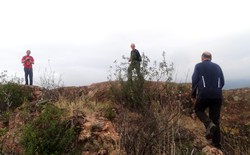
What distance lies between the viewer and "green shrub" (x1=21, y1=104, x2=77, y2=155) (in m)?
5.62

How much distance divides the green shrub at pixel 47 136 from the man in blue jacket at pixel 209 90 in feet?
9.28

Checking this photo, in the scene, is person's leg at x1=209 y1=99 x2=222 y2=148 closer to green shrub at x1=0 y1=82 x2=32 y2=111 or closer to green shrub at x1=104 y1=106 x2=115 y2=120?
green shrub at x1=104 y1=106 x2=115 y2=120

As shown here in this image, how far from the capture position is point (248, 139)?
8.75m

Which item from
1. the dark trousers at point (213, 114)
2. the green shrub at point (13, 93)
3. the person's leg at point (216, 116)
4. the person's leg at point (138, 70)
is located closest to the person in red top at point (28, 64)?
the green shrub at point (13, 93)

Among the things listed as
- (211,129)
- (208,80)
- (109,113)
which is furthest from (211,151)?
(109,113)

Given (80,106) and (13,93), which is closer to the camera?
(80,106)

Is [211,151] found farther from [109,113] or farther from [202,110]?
[109,113]

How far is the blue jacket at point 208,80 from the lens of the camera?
7.30 m

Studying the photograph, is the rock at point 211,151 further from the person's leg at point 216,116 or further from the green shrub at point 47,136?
the green shrub at point 47,136

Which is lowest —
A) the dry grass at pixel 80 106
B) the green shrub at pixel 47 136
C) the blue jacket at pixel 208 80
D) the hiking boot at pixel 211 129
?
the hiking boot at pixel 211 129


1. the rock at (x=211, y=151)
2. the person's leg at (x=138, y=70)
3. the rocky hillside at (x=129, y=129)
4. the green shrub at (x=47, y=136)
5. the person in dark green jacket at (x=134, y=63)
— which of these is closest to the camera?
the green shrub at (x=47, y=136)

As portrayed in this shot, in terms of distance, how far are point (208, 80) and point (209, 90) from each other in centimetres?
22

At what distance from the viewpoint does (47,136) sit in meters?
5.75

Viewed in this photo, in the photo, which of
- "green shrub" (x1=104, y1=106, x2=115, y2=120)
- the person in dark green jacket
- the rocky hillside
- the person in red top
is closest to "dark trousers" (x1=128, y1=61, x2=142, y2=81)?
the person in dark green jacket
